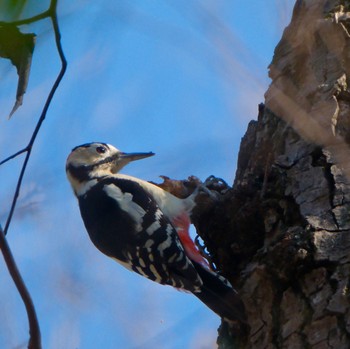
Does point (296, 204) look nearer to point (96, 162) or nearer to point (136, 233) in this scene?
point (136, 233)

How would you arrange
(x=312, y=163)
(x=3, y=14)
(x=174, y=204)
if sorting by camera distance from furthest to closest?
(x=174, y=204) < (x=312, y=163) < (x=3, y=14)

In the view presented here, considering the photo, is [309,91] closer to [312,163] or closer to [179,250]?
[312,163]

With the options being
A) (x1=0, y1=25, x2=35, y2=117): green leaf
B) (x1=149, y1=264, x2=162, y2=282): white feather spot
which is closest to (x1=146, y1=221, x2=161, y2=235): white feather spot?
(x1=149, y1=264, x2=162, y2=282): white feather spot

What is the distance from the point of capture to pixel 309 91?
9.70 ft

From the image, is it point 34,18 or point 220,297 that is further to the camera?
point 220,297

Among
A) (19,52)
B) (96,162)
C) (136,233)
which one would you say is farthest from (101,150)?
(19,52)

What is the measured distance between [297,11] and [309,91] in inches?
22.2

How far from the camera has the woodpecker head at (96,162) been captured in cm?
417

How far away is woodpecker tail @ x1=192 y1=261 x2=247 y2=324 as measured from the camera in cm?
240

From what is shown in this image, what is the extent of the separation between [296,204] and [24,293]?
1155mm

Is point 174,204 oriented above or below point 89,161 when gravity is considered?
below

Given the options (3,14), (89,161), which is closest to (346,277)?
(3,14)

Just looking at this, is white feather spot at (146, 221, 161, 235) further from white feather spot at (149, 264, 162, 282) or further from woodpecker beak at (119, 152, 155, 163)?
woodpecker beak at (119, 152, 155, 163)

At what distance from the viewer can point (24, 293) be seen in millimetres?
1767
